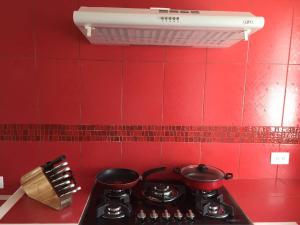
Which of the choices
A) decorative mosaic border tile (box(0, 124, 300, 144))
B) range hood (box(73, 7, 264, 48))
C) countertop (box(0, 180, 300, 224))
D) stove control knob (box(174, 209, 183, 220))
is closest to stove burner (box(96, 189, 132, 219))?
countertop (box(0, 180, 300, 224))

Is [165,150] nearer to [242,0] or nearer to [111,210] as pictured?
[111,210]

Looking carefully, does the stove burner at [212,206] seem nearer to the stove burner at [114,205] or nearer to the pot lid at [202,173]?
the pot lid at [202,173]

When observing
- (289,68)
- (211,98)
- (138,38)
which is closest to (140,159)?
(211,98)

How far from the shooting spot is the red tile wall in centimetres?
147

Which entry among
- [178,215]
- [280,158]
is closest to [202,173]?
[178,215]

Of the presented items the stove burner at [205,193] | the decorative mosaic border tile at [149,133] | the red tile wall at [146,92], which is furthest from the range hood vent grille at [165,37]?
the stove burner at [205,193]

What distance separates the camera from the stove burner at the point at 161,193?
129cm

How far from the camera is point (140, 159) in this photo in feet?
5.12

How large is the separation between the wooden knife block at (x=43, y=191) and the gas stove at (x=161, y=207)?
125 millimetres

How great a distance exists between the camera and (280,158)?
1582 mm

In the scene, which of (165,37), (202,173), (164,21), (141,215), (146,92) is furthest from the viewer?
(146,92)

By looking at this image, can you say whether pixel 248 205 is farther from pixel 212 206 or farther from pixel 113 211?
pixel 113 211

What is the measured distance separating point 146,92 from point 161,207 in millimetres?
651

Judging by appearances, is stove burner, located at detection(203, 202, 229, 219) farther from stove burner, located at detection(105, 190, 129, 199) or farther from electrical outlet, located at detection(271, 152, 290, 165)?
electrical outlet, located at detection(271, 152, 290, 165)
